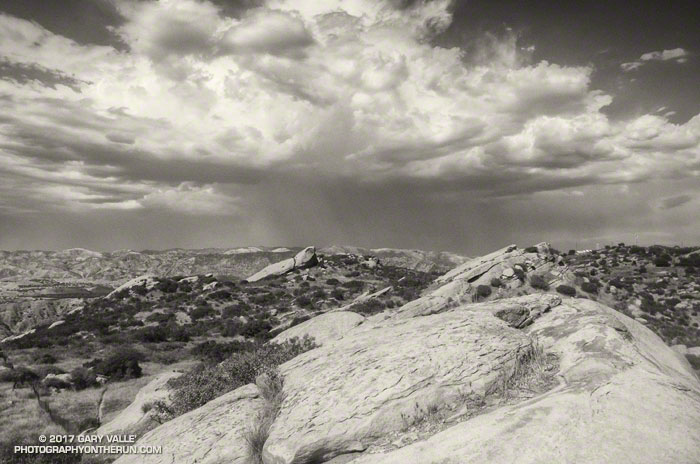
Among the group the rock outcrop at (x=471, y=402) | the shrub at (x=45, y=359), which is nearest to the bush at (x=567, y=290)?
the rock outcrop at (x=471, y=402)

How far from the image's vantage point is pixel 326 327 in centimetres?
2056

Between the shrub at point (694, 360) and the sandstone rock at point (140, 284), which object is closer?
the shrub at point (694, 360)

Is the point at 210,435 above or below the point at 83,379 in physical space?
above

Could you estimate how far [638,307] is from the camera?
35.8 metres

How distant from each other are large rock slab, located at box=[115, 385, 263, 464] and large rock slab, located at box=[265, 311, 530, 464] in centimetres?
88

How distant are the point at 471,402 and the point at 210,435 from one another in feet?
18.2

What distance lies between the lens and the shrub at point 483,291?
2469cm

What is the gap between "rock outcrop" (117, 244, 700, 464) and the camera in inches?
207

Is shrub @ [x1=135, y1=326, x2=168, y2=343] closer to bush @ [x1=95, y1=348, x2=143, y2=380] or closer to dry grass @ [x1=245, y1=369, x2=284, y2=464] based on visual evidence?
bush @ [x1=95, y1=348, x2=143, y2=380]

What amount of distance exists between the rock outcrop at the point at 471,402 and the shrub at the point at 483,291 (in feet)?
44.0

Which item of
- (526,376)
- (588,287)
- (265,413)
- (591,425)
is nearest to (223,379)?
(265,413)

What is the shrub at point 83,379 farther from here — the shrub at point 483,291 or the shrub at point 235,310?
the shrub at point 483,291

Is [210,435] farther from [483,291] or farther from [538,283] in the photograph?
[538,283]

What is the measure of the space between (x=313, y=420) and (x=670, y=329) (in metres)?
36.5
